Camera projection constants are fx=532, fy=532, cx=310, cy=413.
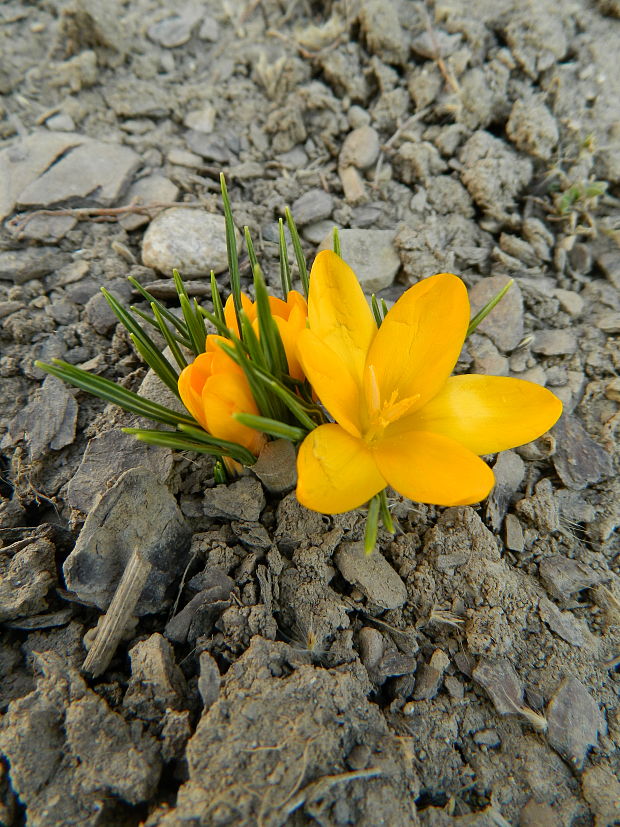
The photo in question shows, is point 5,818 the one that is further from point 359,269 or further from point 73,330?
point 359,269

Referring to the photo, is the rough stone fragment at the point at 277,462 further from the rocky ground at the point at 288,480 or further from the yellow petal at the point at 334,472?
the yellow petal at the point at 334,472

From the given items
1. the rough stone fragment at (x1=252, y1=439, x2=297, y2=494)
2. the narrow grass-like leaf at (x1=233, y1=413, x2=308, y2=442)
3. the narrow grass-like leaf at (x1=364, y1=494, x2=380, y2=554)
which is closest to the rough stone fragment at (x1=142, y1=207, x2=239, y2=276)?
the rough stone fragment at (x1=252, y1=439, x2=297, y2=494)

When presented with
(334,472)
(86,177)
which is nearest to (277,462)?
(334,472)

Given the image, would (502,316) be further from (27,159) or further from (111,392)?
(27,159)

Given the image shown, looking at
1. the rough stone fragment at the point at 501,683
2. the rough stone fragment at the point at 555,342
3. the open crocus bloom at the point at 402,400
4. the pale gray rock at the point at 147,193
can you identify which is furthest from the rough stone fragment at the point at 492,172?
the rough stone fragment at the point at 501,683

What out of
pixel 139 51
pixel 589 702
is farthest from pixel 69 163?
pixel 589 702

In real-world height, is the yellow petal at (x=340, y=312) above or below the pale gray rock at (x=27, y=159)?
below
